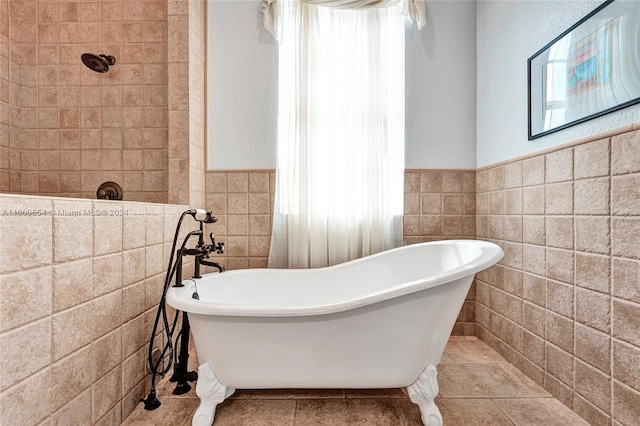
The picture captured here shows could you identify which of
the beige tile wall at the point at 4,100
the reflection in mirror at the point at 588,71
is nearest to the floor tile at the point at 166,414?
the beige tile wall at the point at 4,100

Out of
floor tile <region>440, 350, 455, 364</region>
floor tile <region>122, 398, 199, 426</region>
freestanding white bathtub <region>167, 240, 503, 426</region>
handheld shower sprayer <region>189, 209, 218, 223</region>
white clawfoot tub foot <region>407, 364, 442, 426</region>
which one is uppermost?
handheld shower sprayer <region>189, 209, 218, 223</region>

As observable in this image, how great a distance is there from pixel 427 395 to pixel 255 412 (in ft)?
2.45

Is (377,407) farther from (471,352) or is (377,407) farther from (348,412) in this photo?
(471,352)

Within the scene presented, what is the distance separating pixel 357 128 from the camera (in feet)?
7.05

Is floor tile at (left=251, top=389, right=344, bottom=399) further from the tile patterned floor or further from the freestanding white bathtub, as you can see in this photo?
the freestanding white bathtub

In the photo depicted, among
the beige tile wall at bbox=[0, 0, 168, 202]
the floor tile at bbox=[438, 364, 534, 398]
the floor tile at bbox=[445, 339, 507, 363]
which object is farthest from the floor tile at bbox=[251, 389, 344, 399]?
the beige tile wall at bbox=[0, 0, 168, 202]

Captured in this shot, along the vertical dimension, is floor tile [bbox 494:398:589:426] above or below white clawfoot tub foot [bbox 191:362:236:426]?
below

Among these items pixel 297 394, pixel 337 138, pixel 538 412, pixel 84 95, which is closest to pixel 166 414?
pixel 297 394

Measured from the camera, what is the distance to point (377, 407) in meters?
1.46

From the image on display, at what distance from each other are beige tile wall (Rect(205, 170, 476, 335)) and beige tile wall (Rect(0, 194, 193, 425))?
0.68 m


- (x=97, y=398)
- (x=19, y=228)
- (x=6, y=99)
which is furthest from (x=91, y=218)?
(x=6, y=99)

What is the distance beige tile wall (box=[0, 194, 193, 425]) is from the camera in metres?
0.86

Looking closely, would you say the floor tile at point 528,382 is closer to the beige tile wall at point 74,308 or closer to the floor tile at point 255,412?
the floor tile at point 255,412

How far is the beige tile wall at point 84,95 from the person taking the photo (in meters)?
2.17
